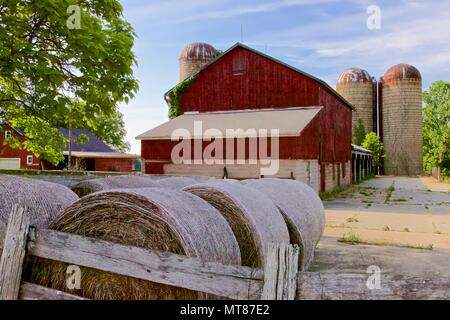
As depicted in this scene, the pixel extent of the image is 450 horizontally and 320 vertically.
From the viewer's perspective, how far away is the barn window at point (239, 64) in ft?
75.9

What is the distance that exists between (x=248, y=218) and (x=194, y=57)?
37.8 m

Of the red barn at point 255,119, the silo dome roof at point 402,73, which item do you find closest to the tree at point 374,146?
the silo dome roof at point 402,73

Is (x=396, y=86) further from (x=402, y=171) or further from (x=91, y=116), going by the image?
(x=91, y=116)

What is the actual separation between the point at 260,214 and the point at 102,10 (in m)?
10.5

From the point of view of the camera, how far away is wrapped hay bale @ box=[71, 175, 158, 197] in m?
6.06

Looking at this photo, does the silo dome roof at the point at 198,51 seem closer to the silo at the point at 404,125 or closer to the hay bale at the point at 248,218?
the silo at the point at 404,125

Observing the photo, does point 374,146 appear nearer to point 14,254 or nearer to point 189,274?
point 189,274

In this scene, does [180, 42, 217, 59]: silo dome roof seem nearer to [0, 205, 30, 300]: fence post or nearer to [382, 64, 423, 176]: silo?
[382, 64, 423, 176]: silo

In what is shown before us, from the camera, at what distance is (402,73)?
48.6 metres

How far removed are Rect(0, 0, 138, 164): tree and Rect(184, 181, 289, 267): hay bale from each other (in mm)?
5791

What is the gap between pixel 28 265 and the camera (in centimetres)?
339

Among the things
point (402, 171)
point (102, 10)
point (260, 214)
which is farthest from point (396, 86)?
point (260, 214)

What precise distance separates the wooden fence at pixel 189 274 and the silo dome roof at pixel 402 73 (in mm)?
51393

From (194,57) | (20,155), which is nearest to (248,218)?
(20,155)
